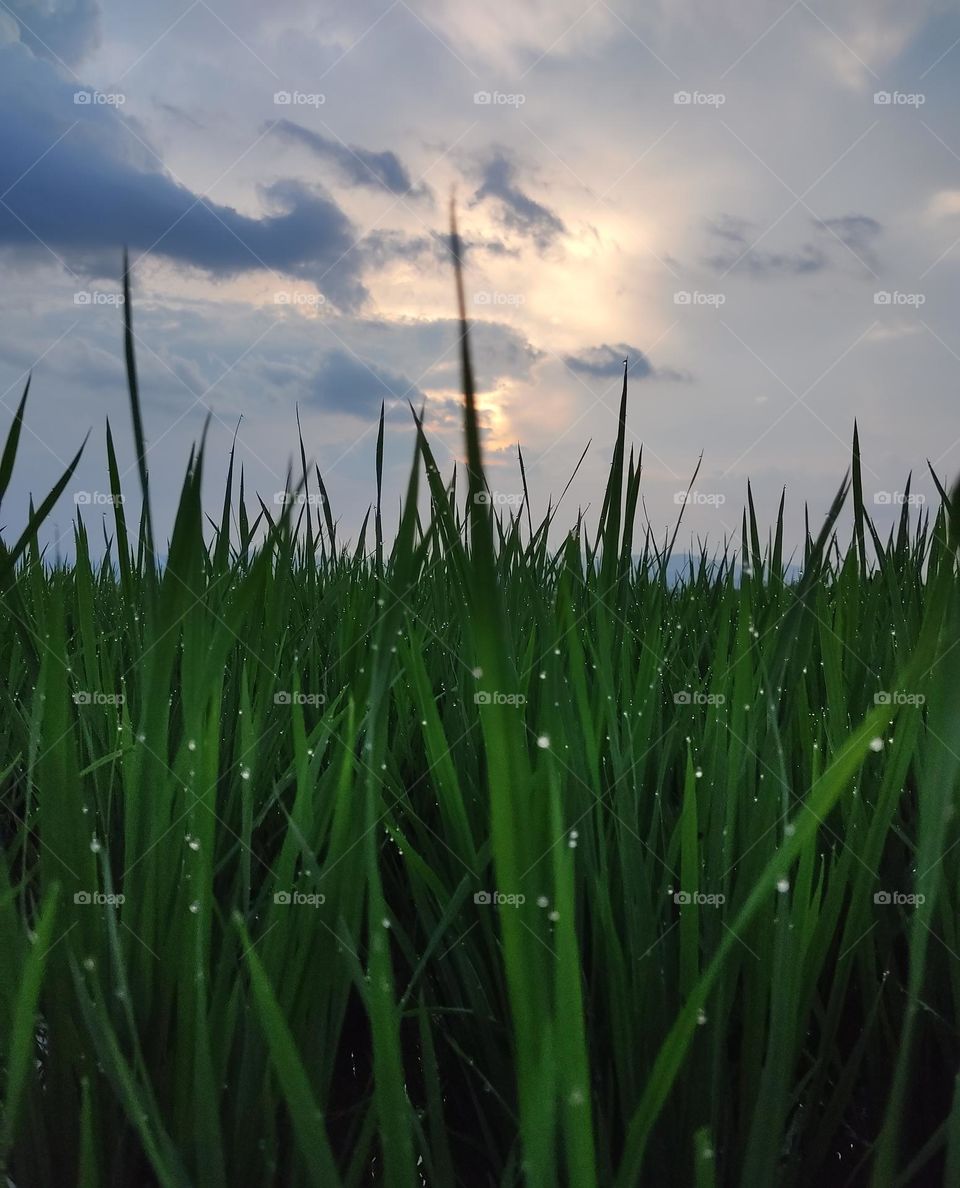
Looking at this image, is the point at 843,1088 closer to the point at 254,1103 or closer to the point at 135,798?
the point at 254,1103

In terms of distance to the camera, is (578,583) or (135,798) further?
(578,583)

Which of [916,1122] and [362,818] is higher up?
[362,818]

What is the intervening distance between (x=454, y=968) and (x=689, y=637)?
0.88 m

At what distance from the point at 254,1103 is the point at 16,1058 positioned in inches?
5.9

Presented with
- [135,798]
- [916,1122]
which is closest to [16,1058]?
[135,798]

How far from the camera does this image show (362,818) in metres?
0.71

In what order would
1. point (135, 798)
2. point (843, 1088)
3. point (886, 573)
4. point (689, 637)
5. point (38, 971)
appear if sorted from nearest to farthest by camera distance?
point (38, 971) < point (843, 1088) < point (135, 798) < point (886, 573) < point (689, 637)

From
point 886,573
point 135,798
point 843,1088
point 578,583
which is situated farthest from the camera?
point 578,583

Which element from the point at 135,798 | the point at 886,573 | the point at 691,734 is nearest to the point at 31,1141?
the point at 135,798

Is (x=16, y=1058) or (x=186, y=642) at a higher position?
(x=186, y=642)

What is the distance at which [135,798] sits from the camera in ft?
2.42

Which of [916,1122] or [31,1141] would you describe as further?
[916,1122]

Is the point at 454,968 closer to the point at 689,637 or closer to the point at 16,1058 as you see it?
the point at 16,1058

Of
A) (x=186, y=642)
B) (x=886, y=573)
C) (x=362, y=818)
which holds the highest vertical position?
(x=886, y=573)
